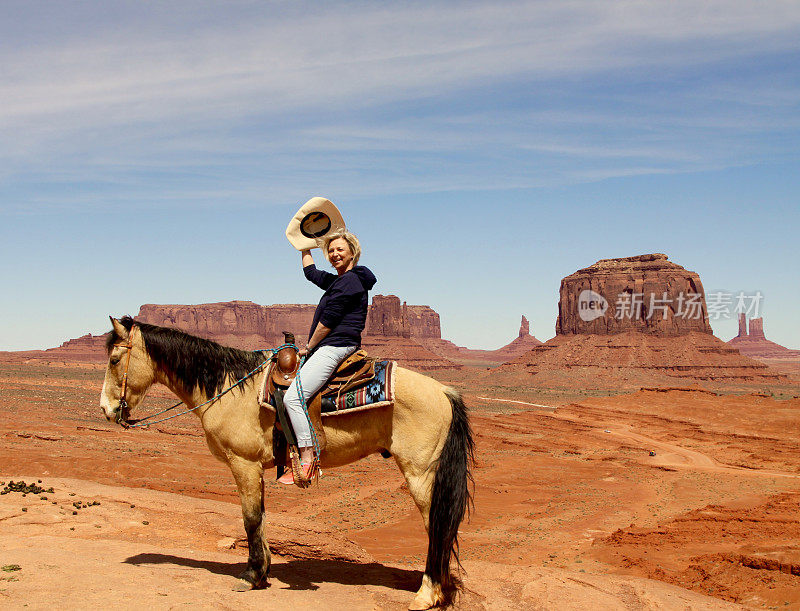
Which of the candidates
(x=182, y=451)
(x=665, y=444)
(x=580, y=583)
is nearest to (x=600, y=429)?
(x=665, y=444)

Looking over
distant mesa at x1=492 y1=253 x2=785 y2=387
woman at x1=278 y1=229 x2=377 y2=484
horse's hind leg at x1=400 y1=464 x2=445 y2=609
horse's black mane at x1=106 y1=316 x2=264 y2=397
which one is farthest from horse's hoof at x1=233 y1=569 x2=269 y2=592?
distant mesa at x1=492 y1=253 x2=785 y2=387

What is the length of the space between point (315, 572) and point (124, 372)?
3229mm

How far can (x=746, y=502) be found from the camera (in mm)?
19453

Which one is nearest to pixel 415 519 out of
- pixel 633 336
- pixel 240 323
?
pixel 633 336

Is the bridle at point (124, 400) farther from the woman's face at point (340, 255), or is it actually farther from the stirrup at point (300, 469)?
the woman's face at point (340, 255)

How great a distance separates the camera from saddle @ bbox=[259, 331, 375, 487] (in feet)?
21.0

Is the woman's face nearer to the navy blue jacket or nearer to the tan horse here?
the navy blue jacket

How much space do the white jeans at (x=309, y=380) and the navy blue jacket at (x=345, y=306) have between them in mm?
96

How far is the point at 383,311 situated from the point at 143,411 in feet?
416

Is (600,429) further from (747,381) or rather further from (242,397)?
(747,381)

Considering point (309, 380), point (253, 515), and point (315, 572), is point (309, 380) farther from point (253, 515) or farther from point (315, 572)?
point (315, 572)

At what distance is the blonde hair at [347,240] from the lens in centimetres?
670

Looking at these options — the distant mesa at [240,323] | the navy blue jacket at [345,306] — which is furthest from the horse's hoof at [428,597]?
the distant mesa at [240,323]

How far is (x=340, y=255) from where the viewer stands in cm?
668
